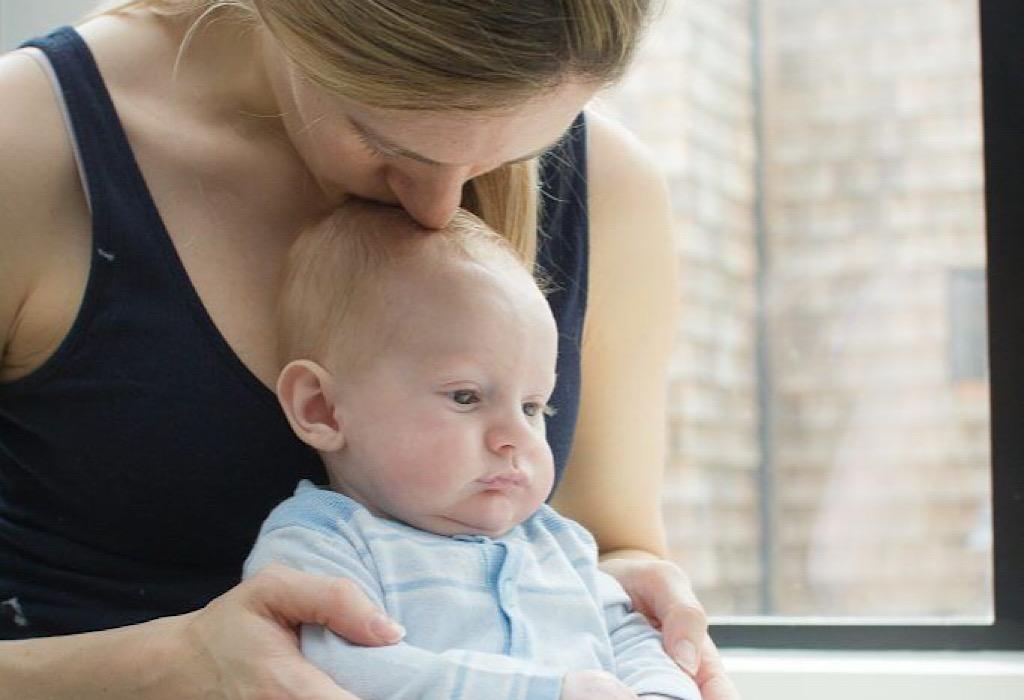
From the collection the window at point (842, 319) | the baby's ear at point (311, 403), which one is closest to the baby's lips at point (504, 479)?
the baby's ear at point (311, 403)

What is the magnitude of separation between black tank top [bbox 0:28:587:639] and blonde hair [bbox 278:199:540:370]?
8cm

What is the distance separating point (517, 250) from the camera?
1.27 meters

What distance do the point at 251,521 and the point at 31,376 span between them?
0.22 m

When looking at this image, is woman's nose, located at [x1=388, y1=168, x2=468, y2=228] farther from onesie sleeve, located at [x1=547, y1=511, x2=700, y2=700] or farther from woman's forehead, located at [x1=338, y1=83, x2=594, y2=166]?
onesie sleeve, located at [x1=547, y1=511, x2=700, y2=700]

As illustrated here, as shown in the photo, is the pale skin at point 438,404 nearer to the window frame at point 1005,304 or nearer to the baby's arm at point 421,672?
the baby's arm at point 421,672

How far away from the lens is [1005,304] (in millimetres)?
1870

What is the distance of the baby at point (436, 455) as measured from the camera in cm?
A: 104

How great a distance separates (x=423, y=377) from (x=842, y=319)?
3.73 ft

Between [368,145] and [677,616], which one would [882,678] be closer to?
[677,616]

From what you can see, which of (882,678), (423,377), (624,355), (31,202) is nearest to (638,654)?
(423,377)

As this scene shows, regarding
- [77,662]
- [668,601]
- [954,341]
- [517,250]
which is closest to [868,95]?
[954,341]

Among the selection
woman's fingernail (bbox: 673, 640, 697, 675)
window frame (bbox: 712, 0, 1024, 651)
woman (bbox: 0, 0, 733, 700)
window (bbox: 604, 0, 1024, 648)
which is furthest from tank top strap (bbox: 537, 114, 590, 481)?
window frame (bbox: 712, 0, 1024, 651)

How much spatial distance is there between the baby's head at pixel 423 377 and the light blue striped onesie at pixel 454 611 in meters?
0.03

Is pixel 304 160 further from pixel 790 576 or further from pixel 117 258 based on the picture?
pixel 790 576
